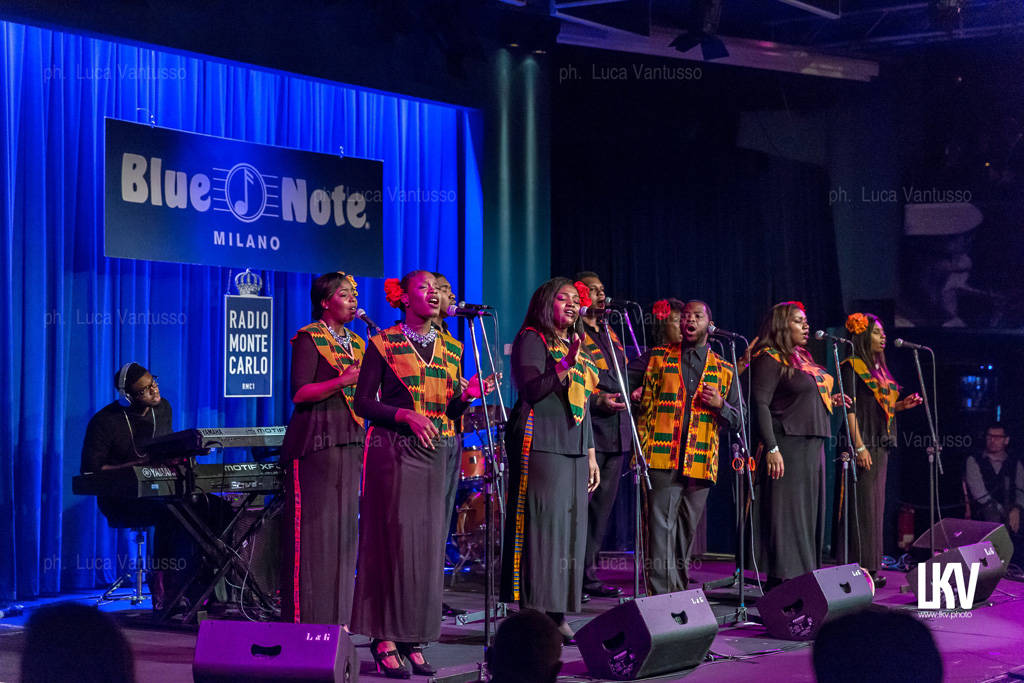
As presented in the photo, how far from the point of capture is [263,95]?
927 cm

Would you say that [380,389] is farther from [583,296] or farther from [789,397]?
[789,397]

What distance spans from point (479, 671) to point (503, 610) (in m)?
1.67

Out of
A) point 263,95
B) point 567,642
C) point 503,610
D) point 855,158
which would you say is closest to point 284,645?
point 567,642

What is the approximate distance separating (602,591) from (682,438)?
1428mm

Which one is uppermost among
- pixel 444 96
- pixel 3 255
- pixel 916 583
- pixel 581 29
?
pixel 581 29

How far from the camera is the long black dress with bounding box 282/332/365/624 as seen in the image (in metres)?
5.71

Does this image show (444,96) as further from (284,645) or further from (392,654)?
(284,645)

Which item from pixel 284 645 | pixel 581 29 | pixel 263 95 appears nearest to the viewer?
pixel 284 645

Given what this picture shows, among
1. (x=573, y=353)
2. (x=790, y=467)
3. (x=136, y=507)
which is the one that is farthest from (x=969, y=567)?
(x=136, y=507)

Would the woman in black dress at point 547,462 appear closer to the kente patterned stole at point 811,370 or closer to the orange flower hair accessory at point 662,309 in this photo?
the kente patterned stole at point 811,370

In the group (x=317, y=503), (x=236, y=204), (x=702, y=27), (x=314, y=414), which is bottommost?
(x=317, y=503)

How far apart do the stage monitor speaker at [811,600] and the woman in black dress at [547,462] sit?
4.26 feet

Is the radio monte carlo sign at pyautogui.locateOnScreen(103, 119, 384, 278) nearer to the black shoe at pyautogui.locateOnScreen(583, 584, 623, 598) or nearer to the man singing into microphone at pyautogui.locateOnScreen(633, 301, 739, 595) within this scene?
the black shoe at pyautogui.locateOnScreen(583, 584, 623, 598)

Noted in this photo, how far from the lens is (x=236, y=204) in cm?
888
